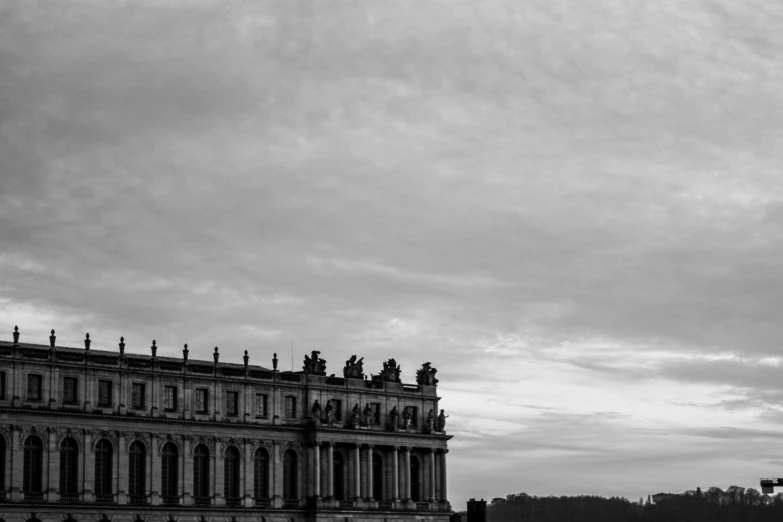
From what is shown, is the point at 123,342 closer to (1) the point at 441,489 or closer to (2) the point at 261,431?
(2) the point at 261,431

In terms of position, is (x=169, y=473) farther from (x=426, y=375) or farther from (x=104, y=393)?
(x=426, y=375)

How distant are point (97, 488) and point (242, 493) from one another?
14.8m

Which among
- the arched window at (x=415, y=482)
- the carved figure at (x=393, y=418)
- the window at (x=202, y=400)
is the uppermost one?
the window at (x=202, y=400)

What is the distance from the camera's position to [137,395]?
403 ft

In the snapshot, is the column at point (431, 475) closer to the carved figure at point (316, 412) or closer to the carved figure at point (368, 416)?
the carved figure at point (368, 416)

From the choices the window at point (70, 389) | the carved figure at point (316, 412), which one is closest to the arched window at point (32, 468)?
the window at point (70, 389)

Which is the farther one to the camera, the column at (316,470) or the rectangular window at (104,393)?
the column at (316,470)

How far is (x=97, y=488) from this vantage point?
119188 mm

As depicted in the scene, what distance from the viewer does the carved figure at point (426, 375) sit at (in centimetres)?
14575

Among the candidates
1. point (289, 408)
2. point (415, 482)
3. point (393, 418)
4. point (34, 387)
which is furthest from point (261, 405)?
point (34, 387)

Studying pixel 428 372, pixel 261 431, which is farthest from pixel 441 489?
pixel 261 431

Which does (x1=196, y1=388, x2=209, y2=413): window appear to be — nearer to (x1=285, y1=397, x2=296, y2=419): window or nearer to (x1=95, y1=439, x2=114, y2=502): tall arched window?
(x1=285, y1=397, x2=296, y2=419): window

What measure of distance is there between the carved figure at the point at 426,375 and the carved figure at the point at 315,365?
504 inches

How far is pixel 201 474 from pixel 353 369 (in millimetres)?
20418
